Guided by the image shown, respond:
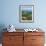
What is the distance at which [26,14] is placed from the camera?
428 cm

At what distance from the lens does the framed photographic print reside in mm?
4223

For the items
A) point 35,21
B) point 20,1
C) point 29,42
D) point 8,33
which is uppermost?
point 20,1

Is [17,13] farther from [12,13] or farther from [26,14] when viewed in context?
[26,14]

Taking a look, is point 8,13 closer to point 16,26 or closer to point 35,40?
point 16,26

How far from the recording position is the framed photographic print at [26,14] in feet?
13.9

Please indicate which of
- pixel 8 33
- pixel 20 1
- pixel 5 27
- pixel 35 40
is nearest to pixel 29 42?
pixel 35 40

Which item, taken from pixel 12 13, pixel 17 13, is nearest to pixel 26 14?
pixel 17 13

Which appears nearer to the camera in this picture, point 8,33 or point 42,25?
point 8,33

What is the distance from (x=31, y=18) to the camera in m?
Result: 4.27

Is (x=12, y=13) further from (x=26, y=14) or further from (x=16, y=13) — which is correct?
(x=26, y=14)

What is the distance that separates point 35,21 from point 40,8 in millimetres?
456

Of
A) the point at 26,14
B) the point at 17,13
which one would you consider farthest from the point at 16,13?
the point at 26,14

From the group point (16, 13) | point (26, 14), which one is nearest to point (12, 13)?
point (16, 13)

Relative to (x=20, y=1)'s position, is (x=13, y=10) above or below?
below
